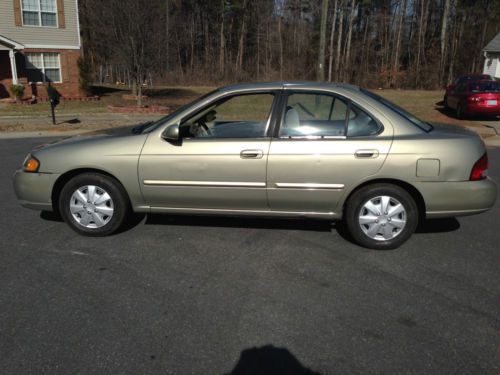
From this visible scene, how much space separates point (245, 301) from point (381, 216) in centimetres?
173

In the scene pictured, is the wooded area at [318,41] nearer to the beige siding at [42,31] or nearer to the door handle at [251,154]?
the beige siding at [42,31]

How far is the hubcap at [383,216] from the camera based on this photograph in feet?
14.7

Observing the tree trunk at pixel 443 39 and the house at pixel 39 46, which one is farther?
the tree trunk at pixel 443 39

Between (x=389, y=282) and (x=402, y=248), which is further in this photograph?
(x=402, y=248)

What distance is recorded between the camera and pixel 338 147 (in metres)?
4.41

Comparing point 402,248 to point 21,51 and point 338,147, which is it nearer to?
point 338,147

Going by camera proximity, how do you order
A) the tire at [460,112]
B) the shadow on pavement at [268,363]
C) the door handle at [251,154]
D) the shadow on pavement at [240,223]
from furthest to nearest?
the tire at [460,112]
the shadow on pavement at [240,223]
the door handle at [251,154]
the shadow on pavement at [268,363]

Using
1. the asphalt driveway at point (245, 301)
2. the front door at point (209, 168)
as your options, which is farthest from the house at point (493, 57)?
the front door at point (209, 168)

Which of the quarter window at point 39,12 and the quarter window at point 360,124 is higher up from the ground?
the quarter window at point 39,12

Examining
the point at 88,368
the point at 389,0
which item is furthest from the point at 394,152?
the point at 389,0

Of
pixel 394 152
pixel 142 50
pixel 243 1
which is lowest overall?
pixel 394 152

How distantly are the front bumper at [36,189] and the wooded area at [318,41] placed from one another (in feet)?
104

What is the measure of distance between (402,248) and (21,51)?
78.1ft

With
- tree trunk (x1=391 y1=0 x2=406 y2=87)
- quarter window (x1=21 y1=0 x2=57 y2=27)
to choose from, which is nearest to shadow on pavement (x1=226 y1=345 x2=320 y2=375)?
quarter window (x1=21 y1=0 x2=57 y2=27)
